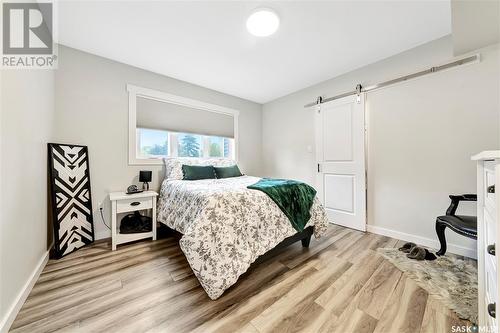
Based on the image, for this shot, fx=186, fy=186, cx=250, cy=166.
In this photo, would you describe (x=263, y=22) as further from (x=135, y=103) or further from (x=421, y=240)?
(x=421, y=240)

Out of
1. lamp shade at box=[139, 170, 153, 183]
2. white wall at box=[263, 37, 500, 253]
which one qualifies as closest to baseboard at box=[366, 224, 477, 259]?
white wall at box=[263, 37, 500, 253]

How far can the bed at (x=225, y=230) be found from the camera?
4.64 feet

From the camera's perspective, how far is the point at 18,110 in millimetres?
1322

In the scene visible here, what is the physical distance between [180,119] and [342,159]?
110 inches

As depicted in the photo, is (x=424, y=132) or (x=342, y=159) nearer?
(x=424, y=132)

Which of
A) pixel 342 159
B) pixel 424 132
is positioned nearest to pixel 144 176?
pixel 342 159

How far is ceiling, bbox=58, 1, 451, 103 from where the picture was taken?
1743 mm

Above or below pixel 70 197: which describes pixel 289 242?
below

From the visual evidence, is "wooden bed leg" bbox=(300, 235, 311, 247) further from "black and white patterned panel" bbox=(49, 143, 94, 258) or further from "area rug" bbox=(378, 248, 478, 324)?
"black and white patterned panel" bbox=(49, 143, 94, 258)

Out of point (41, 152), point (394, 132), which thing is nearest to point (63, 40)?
point (41, 152)

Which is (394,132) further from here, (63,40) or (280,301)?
(63,40)

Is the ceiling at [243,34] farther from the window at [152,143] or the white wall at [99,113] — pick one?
the window at [152,143]

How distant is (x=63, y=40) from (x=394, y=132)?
4.27 metres

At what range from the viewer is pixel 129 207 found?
2303 millimetres
